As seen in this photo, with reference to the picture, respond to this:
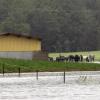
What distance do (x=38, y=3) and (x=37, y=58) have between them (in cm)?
6924

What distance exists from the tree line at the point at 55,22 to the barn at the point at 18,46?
46162 mm

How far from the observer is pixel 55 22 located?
387 ft

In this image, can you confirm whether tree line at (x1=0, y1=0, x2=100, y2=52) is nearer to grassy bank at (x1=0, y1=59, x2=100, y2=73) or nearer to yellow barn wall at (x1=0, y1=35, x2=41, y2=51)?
yellow barn wall at (x1=0, y1=35, x2=41, y2=51)

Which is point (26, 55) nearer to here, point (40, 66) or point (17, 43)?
point (17, 43)

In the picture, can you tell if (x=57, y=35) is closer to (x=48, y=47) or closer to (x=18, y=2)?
(x=48, y=47)

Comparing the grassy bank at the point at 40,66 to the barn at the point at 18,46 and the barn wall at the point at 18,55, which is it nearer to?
the barn wall at the point at 18,55

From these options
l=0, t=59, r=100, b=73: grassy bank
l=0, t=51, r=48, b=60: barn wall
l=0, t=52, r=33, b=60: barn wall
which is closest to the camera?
l=0, t=59, r=100, b=73: grassy bank

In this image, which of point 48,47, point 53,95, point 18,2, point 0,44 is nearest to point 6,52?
point 0,44

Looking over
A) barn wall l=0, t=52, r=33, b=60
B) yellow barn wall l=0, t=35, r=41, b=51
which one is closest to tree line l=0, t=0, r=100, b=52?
yellow barn wall l=0, t=35, r=41, b=51

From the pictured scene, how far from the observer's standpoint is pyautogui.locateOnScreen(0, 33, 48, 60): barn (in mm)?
59531

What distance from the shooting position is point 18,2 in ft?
414

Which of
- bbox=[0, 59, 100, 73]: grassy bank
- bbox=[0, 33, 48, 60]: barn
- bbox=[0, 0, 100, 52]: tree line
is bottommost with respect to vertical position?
bbox=[0, 59, 100, 73]: grassy bank

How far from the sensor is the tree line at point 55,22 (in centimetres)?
11638

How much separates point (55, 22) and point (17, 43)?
183 ft
